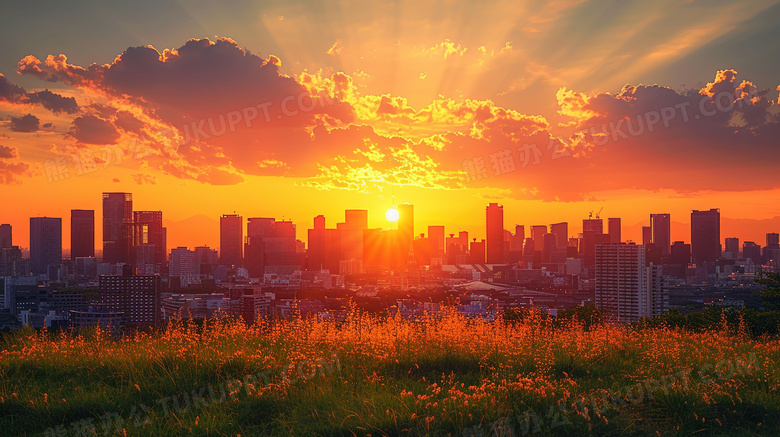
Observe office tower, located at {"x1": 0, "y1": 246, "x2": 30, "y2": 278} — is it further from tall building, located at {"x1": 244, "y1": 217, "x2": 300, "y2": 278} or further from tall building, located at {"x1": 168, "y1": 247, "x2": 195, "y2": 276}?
tall building, located at {"x1": 244, "y1": 217, "x2": 300, "y2": 278}

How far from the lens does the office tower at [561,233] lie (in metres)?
118

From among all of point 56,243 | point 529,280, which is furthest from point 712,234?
point 56,243

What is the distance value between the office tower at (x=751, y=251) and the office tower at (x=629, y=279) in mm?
56818

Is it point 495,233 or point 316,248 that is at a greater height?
Result: point 495,233

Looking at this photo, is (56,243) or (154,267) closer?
(154,267)

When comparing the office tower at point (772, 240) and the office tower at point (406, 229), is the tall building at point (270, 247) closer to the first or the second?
the office tower at point (406, 229)

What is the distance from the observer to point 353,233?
440 ft

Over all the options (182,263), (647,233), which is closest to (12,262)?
(182,263)

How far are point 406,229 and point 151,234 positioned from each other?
174ft

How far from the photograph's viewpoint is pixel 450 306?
11344 millimetres

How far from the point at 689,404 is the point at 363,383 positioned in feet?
13.1

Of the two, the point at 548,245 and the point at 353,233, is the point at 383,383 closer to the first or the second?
the point at 548,245

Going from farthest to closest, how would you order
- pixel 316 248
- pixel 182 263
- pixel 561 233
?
1. pixel 316 248
2. pixel 561 233
3. pixel 182 263

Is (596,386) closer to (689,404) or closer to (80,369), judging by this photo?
(689,404)
